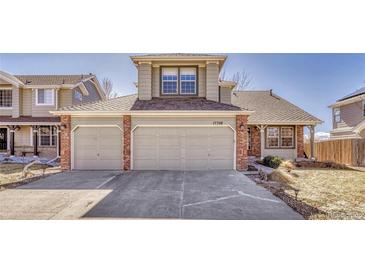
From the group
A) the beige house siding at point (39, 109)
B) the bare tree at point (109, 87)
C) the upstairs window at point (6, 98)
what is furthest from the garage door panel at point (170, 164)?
the bare tree at point (109, 87)

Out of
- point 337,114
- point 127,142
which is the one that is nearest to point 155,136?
point 127,142

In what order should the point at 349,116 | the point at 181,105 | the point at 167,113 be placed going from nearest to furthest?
the point at 167,113 → the point at 181,105 → the point at 349,116

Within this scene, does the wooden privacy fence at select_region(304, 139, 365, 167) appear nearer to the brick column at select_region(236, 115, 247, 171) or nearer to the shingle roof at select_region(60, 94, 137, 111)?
the brick column at select_region(236, 115, 247, 171)

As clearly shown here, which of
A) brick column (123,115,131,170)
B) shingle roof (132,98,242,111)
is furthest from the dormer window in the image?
brick column (123,115,131,170)

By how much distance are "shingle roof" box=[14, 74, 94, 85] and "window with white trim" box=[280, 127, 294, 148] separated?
16.5 m

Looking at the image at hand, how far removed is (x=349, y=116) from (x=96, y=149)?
1938 centimetres

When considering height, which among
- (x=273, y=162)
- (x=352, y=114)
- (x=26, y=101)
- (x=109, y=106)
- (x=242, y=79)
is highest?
(x=242, y=79)

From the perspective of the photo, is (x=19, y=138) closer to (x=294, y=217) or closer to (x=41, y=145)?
(x=41, y=145)

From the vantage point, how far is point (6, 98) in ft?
58.0

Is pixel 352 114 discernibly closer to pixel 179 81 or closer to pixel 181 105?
pixel 179 81

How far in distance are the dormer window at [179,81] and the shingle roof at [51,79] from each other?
9.25 meters

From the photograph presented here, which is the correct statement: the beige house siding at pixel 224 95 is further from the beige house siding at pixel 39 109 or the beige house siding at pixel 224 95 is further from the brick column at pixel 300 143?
the beige house siding at pixel 39 109
